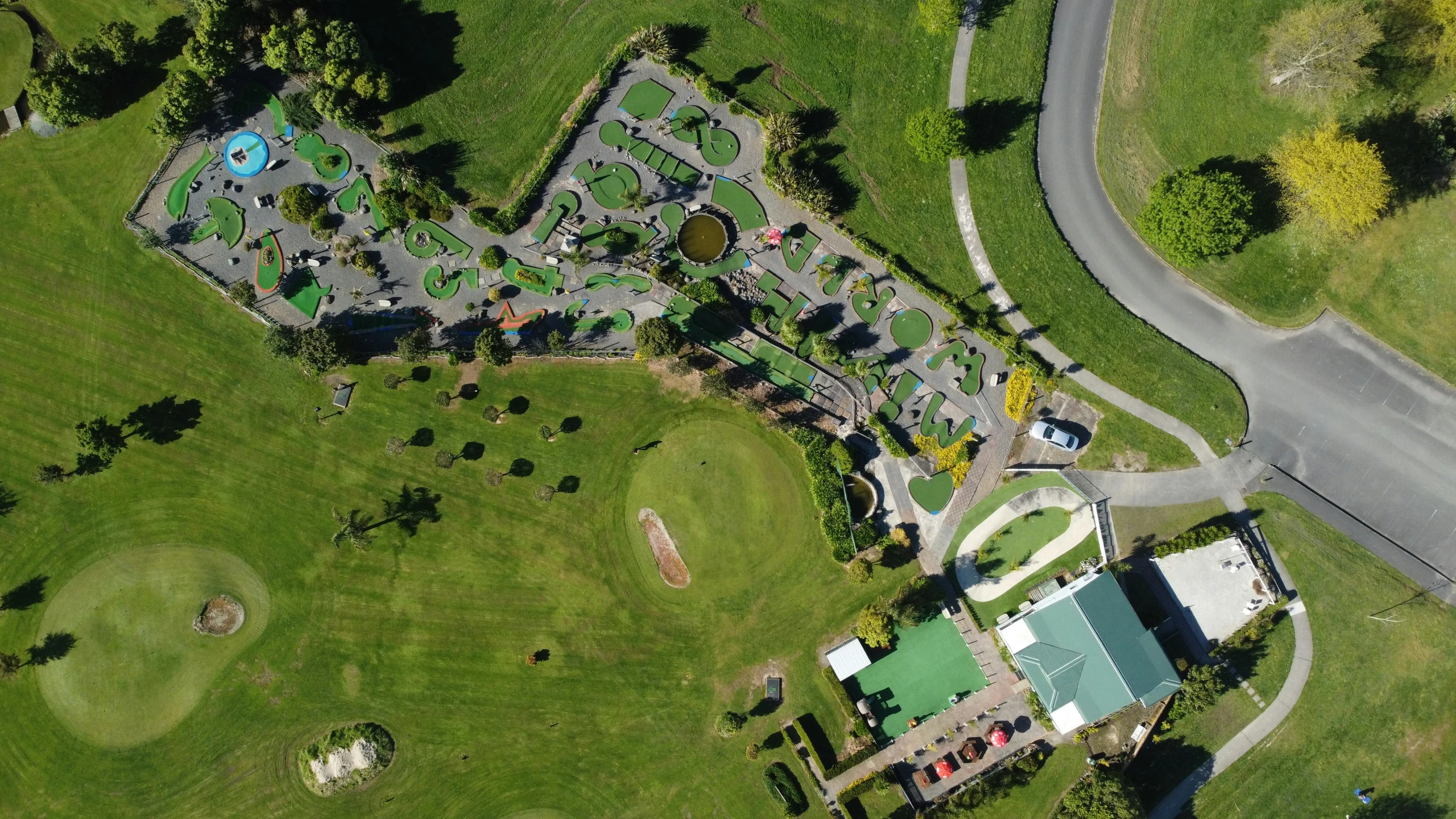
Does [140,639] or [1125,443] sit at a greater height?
[140,639]

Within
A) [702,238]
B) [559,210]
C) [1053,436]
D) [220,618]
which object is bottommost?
[1053,436]

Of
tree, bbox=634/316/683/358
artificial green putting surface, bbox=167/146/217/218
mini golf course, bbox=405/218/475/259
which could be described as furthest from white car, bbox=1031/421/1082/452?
artificial green putting surface, bbox=167/146/217/218

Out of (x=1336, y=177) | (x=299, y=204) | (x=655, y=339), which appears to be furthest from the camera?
(x=299, y=204)

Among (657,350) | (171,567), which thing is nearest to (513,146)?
(657,350)

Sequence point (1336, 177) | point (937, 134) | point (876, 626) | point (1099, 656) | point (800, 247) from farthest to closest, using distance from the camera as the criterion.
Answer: point (800, 247)
point (937, 134)
point (876, 626)
point (1336, 177)
point (1099, 656)

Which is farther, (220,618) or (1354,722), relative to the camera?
(220,618)

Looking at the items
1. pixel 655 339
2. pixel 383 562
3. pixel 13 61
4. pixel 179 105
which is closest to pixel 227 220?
pixel 179 105

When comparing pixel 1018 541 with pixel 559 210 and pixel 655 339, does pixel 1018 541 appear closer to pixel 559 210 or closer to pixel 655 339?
pixel 655 339

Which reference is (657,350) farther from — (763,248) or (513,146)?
(513,146)
